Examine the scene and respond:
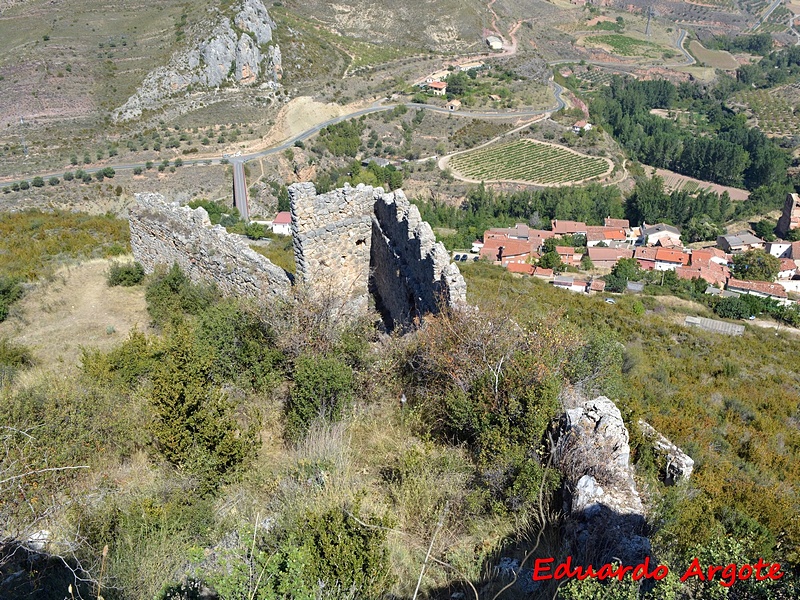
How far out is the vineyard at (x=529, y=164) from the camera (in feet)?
274

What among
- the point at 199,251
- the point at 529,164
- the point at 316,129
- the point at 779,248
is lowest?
the point at 779,248

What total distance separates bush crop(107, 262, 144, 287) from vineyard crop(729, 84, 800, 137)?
139251 mm

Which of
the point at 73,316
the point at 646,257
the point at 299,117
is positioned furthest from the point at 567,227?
the point at 73,316

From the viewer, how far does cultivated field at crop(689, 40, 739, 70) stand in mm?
150375

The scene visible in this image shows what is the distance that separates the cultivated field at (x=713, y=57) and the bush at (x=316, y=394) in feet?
593

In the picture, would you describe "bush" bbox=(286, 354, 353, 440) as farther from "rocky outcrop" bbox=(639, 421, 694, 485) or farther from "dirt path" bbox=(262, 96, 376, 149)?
"dirt path" bbox=(262, 96, 376, 149)

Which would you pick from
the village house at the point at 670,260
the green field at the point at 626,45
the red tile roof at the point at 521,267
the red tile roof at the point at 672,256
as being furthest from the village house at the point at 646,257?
the green field at the point at 626,45

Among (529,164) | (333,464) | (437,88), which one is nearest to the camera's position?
(333,464)

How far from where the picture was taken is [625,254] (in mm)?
67625

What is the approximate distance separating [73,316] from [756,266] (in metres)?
74.5

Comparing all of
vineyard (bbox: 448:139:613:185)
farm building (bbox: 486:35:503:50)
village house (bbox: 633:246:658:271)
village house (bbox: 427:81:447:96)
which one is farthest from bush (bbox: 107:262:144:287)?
farm building (bbox: 486:35:503:50)

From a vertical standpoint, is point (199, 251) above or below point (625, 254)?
above

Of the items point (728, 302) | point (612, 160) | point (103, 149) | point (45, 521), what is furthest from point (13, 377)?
point (612, 160)

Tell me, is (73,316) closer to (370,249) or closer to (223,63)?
(370,249)
